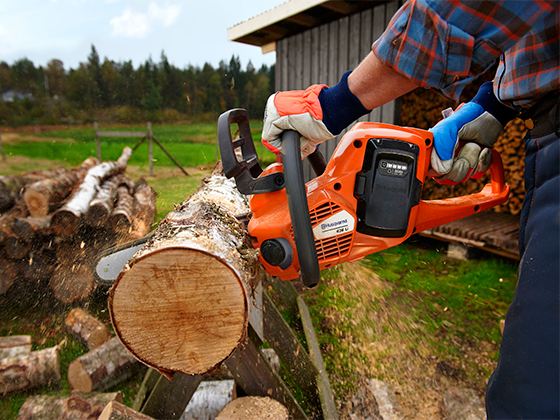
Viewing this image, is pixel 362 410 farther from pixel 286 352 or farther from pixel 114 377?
pixel 114 377

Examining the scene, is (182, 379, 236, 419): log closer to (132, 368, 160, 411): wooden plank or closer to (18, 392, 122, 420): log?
(132, 368, 160, 411): wooden plank

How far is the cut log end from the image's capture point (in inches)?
52.6

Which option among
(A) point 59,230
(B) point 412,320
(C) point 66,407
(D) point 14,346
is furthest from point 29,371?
(B) point 412,320

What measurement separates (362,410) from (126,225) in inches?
100

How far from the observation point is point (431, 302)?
12.5 feet

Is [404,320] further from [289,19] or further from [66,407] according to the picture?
[289,19]

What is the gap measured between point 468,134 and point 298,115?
76 centimetres

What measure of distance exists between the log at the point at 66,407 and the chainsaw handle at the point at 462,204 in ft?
5.54

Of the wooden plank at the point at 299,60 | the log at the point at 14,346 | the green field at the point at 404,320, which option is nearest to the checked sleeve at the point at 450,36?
the green field at the point at 404,320

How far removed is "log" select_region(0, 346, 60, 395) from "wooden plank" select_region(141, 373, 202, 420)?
3.69ft

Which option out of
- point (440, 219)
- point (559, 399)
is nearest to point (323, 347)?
point (440, 219)

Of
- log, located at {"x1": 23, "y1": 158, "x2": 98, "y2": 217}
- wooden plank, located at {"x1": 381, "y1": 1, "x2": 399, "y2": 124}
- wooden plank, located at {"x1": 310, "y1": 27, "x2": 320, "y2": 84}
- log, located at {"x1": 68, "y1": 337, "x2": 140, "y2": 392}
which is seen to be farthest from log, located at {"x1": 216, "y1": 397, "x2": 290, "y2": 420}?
wooden plank, located at {"x1": 310, "y1": 27, "x2": 320, "y2": 84}

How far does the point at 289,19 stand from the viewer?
5.23 metres

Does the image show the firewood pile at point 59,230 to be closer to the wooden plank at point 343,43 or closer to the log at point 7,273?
the log at point 7,273
